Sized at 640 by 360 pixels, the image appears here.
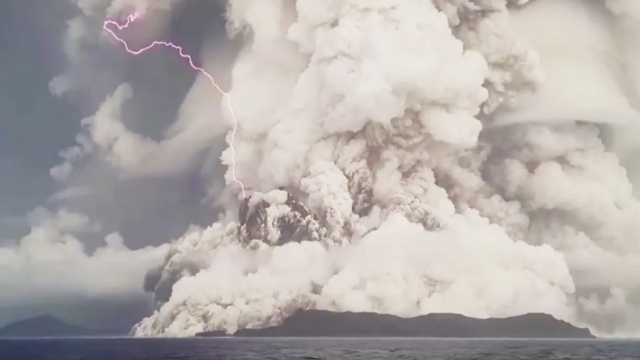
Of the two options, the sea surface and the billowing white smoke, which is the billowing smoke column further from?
the billowing white smoke

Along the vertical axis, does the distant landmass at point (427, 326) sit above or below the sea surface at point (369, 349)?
above

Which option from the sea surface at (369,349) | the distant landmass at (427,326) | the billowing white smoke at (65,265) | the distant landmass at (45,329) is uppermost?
the billowing white smoke at (65,265)

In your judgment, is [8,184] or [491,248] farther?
[8,184]

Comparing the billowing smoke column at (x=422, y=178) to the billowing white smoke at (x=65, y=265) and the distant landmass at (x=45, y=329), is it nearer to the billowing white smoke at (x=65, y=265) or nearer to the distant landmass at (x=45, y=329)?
the billowing white smoke at (x=65, y=265)

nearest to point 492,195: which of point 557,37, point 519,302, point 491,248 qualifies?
point 491,248

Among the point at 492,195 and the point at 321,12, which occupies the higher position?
the point at 321,12

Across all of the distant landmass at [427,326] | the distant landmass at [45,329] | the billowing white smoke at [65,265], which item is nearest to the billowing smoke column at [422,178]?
the distant landmass at [427,326]

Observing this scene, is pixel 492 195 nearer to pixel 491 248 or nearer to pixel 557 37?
pixel 491 248
